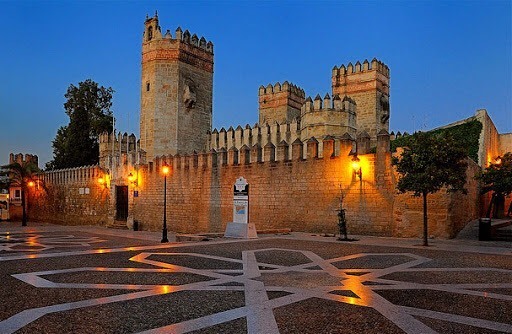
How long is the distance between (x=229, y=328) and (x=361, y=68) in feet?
114

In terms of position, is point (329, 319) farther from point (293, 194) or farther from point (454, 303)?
Result: point (293, 194)

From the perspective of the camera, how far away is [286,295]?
6.00 m

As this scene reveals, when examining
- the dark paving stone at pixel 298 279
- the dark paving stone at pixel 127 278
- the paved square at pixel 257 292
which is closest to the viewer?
the paved square at pixel 257 292

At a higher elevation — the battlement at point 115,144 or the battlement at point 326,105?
the battlement at point 326,105

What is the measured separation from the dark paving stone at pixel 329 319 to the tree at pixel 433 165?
8.28 m

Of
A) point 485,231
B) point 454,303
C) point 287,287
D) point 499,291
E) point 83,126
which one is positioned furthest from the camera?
point 83,126

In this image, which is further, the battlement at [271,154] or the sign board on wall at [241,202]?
the sign board on wall at [241,202]

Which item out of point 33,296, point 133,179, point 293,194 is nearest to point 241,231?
point 293,194

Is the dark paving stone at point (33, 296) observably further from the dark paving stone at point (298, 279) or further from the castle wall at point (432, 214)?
the castle wall at point (432, 214)

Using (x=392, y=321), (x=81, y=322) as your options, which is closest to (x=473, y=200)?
(x=392, y=321)

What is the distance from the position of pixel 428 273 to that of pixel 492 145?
21664mm

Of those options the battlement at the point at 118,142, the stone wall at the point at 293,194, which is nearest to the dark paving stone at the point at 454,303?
the stone wall at the point at 293,194

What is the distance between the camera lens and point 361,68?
1426 inches

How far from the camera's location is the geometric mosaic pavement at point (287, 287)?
4738 mm
